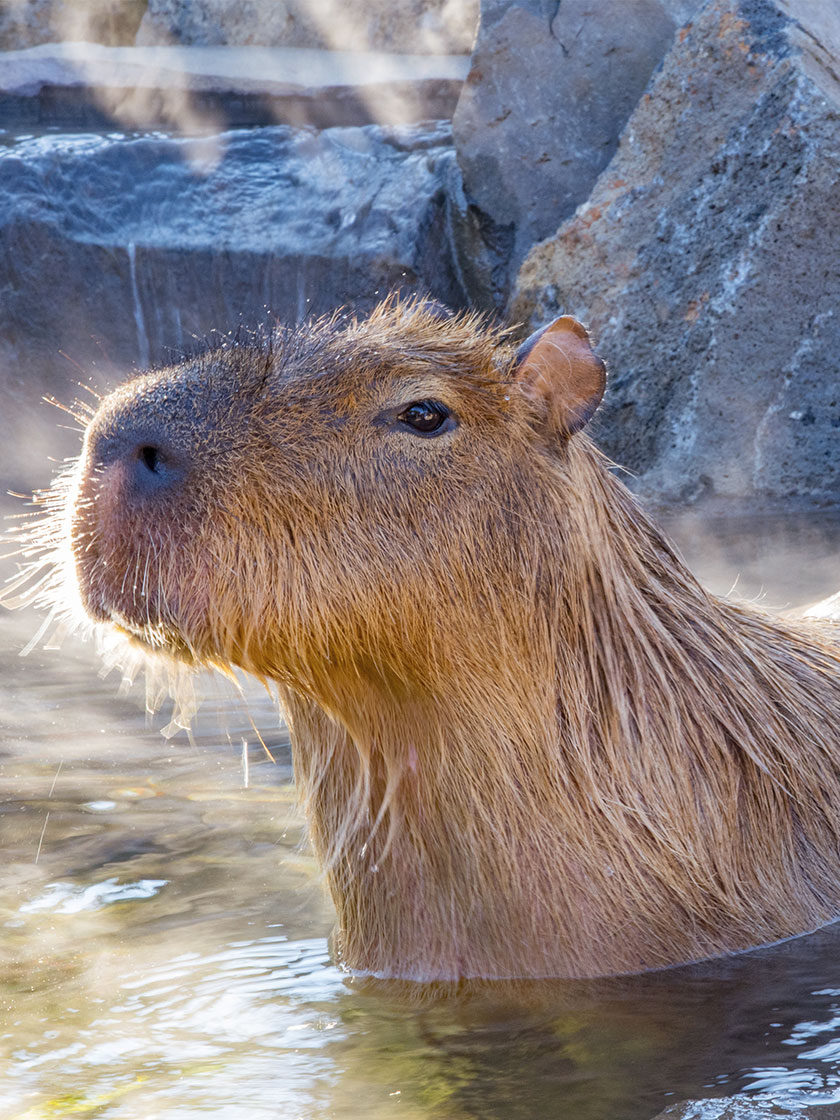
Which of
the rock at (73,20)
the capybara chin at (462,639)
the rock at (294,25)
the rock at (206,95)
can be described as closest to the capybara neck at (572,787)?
the capybara chin at (462,639)

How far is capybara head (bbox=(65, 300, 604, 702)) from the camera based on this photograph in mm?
2139

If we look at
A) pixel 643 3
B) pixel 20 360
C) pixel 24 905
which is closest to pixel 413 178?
pixel 643 3

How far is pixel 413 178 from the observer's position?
353 inches

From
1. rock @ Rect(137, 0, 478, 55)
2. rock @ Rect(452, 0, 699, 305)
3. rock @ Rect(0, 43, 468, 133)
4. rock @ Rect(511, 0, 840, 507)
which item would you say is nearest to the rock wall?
rock @ Rect(137, 0, 478, 55)

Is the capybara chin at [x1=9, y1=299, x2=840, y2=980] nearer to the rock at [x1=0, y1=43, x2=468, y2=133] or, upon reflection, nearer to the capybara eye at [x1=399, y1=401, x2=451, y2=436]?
the capybara eye at [x1=399, y1=401, x2=451, y2=436]

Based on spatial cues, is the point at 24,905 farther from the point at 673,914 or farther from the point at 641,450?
the point at 641,450

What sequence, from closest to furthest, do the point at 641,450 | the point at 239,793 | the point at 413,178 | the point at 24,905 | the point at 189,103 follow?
the point at 24,905, the point at 239,793, the point at 641,450, the point at 413,178, the point at 189,103

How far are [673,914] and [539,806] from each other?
0.28 meters

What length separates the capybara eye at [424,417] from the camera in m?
2.30

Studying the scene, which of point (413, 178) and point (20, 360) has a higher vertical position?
point (413, 178)

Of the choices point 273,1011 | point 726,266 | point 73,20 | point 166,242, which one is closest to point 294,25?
point 73,20

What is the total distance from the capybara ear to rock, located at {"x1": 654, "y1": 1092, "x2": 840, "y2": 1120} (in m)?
1.00

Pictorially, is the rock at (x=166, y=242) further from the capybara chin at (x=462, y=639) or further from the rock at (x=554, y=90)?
the capybara chin at (x=462, y=639)

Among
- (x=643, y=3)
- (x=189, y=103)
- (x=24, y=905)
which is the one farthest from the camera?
(x=189, y=103)
